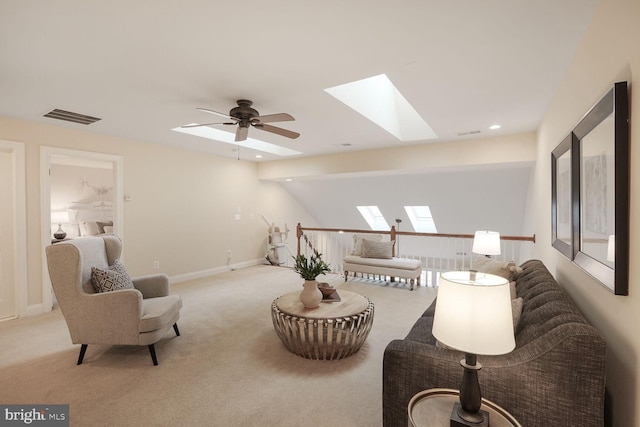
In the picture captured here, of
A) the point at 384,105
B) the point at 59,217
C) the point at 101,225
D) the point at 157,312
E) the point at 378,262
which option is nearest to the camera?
the point at 157,312

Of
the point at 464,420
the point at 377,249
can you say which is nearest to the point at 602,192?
the point at 464,420

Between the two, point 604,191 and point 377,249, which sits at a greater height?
point 604,191

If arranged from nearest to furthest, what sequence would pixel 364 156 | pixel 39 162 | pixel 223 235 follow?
pixel 39 162 → pixel 364 156 → pixel 223 235

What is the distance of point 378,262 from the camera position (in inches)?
206

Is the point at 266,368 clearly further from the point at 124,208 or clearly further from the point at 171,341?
the point at 124,208

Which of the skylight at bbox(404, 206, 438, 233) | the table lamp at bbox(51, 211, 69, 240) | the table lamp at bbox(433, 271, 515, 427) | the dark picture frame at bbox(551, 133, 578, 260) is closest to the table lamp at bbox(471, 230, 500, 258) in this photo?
the dark picture frame at bbox(551, 133, 578, 260)

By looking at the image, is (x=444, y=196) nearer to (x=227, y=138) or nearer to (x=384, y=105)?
(x=384, y=105)

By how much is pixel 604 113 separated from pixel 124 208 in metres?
5.53

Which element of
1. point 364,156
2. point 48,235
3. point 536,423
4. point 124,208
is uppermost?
point 364,156

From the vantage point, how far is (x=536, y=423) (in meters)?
1.37

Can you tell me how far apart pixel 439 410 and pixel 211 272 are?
214 inches

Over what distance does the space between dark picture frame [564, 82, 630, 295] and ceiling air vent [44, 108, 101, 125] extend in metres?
4.75

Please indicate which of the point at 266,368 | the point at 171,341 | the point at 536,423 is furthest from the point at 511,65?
the point at 171,341

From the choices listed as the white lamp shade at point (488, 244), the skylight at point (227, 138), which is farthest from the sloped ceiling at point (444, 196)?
the white lamp shade at point (488, 244)
